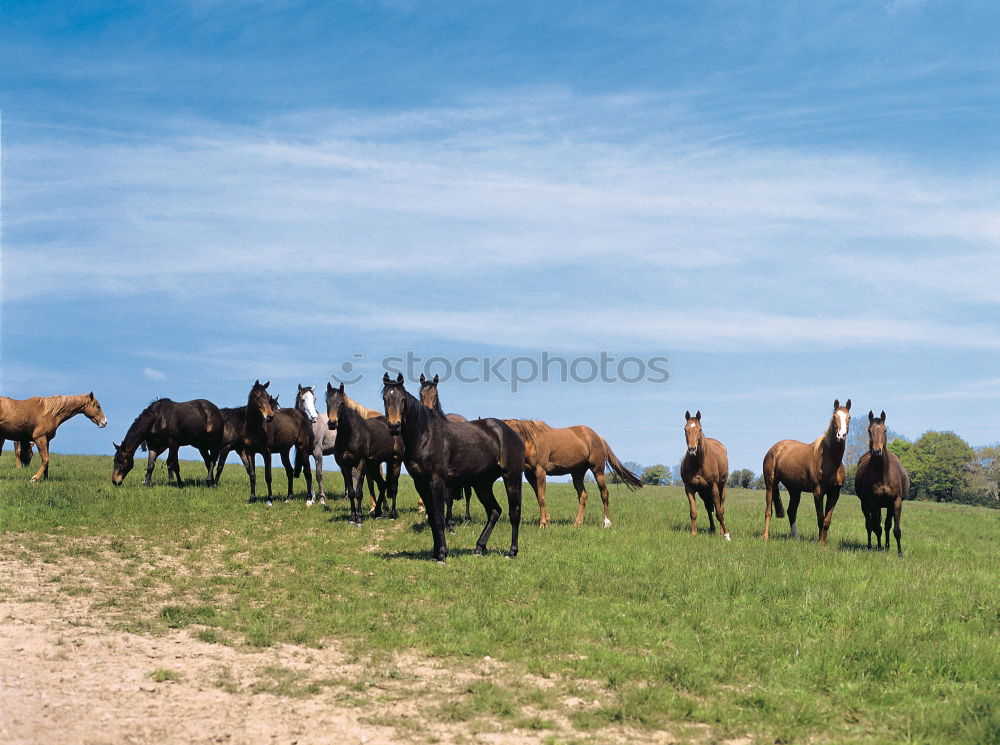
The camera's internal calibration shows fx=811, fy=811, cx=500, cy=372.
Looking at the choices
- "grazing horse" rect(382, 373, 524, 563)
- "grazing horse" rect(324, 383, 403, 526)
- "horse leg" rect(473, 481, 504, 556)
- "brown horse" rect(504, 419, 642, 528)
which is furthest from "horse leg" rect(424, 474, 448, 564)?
"brown horse" rect(504, 419, 642, 528)

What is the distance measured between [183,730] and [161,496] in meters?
15.7

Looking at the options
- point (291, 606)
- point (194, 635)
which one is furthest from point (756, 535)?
point (194, 635)

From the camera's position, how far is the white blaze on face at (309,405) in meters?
22.5

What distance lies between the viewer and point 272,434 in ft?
75.9

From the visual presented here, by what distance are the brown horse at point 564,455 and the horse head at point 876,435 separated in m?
6.44

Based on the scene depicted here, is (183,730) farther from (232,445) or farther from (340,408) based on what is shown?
(232,445)

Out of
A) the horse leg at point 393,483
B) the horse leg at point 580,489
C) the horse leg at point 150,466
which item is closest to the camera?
the horse leg at point 393,483

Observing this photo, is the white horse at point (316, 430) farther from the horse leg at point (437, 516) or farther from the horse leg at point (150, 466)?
the horse leg at point (437, 516)

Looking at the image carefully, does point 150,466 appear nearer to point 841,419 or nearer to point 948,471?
point 841,419

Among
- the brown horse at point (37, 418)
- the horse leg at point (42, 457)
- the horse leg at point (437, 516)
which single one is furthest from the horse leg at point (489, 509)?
the brown horse at point (37, 418)

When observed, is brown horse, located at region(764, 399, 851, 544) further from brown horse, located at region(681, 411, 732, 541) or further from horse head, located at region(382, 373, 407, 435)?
horse head, located at region(382, 373, 407, 435)

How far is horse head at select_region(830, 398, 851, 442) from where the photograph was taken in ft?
58.3

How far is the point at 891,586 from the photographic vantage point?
13727mm

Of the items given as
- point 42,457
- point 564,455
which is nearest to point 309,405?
point 564,455
